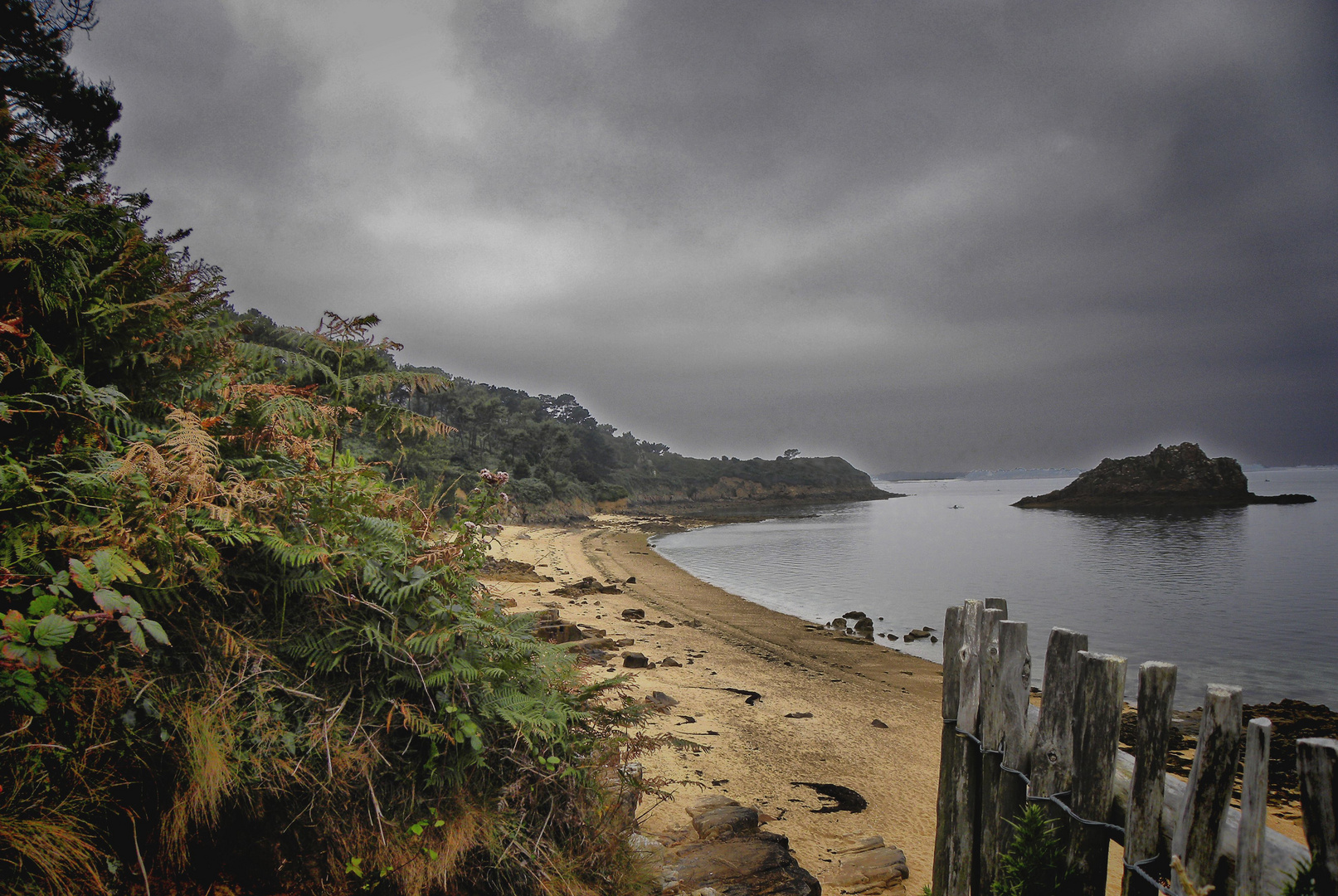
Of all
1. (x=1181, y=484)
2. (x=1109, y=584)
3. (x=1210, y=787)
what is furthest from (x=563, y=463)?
(x=1181, y=484)

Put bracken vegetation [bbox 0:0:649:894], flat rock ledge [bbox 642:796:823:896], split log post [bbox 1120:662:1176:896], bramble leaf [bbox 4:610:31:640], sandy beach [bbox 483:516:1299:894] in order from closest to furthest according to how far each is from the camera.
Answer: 1. bramble leaf [bbox 4:610:31:640]
2. bracken vegetation [bbox 0:0:649:894]
3. split log post [bbox 1120:662:1176:896]
4. flat rock ledge [bbox 642:796:823:896]
5. sandy beach [bbox 483:516:1299:894]

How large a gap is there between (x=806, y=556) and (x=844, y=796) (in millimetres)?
29165

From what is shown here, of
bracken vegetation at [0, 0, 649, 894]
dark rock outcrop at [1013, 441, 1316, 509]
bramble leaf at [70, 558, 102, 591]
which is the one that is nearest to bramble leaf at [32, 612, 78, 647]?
bracken vegetation at [0, 0, 649, 894]

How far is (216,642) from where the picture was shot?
2221 millimetres

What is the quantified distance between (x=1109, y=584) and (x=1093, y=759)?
1150 inches

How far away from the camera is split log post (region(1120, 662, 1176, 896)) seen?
2043mm

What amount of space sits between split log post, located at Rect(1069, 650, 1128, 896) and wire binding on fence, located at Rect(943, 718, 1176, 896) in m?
0.02

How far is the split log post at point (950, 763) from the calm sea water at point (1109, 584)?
1100 centimetres

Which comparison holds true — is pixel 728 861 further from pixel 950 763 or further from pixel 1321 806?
pixel 1321 806

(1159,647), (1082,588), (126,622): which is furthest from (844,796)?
(1082,588)

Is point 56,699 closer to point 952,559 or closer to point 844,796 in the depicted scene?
point 844,796

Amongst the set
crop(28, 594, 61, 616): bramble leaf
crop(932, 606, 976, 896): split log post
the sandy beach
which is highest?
crop(28, 594, 61, 616): bramble leaf

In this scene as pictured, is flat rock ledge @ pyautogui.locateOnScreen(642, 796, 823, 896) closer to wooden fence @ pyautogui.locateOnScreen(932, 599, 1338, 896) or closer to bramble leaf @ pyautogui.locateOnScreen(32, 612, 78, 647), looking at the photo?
wooden fence @ pyautogui.locateOnScreen(932, 599, 1338, 896)

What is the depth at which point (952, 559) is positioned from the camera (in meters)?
34.0
